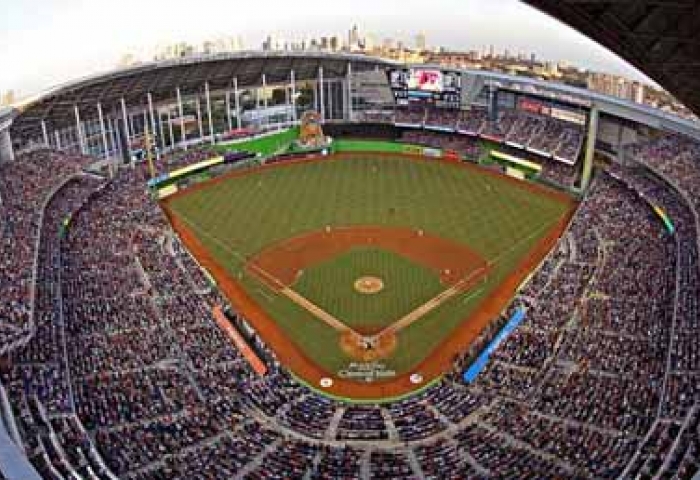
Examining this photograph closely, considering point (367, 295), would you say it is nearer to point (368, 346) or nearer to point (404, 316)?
point (404, 316)

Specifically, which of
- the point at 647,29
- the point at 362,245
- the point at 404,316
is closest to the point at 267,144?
the point at 362,245

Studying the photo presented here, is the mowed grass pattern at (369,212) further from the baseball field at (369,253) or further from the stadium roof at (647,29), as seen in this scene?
the stadium roof at (647,29)

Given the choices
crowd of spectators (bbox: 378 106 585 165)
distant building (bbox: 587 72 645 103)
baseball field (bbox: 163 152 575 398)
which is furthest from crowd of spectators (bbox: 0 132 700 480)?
crowd of spectators (bbox: 378 106 585 165)

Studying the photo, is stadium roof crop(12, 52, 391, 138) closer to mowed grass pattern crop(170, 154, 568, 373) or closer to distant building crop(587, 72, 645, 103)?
mowed grass pattern crop(170, 154, 568, 373)

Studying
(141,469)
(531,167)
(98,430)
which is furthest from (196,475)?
(531,167)

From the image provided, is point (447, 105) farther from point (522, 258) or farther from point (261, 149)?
point (522, 258)

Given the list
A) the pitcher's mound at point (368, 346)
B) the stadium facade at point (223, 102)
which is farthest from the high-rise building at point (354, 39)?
the pitcher's mound at point (368, 346)
